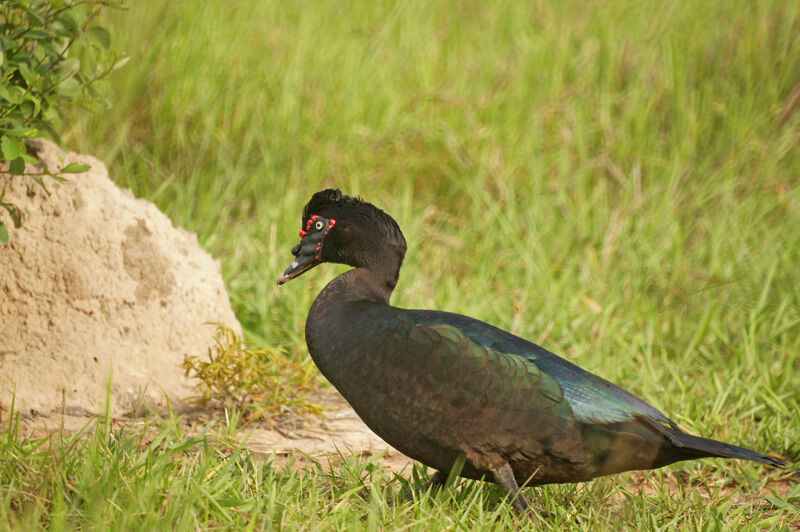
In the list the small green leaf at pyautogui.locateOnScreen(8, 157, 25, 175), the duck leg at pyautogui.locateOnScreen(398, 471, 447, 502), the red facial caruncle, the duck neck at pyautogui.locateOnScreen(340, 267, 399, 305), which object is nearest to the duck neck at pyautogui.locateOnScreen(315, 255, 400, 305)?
the duck neck at pyautogui.locateOnScreen(340, 267, 399, 305)

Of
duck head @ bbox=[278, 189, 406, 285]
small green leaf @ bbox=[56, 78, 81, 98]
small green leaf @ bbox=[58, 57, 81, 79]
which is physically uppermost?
small green leaf @ bbox=[58, 57, 81, 79]

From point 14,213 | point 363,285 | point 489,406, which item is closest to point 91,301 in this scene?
point 14,213

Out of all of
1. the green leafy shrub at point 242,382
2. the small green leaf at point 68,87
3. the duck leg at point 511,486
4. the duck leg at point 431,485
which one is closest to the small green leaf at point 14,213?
the small green leaf at point 68,87

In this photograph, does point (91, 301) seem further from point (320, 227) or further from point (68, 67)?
point (320, 227)

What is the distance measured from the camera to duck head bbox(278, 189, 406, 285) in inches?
122

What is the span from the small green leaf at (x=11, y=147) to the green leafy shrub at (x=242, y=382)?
0.98 m

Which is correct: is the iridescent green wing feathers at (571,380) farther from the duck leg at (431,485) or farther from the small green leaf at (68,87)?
the small green leaf at (68,87)

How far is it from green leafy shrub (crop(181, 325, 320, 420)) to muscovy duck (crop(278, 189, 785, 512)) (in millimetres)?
879

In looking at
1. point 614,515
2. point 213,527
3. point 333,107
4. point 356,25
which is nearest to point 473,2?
point 356,25

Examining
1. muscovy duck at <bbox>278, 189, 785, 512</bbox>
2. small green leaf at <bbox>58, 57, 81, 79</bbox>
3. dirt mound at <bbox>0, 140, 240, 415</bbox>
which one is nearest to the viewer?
muscovy duck at <bbox>278, 189, 785, 512</bbox>

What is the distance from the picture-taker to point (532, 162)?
5.60 meters

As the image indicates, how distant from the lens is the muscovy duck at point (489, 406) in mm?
2680

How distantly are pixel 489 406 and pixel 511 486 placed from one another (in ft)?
0.84

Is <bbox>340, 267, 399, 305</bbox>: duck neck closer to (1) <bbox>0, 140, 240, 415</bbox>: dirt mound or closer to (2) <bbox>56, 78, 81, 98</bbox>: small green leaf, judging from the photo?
(1) <bbox>0, 140, 240, 415</bbox>: dirt mound
